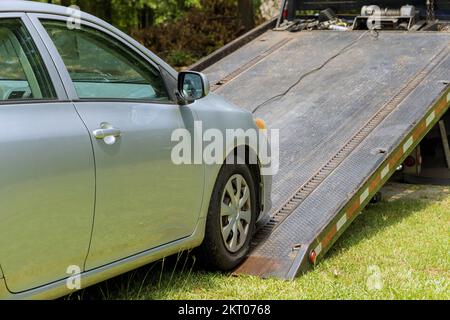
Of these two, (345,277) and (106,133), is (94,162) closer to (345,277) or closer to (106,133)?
(106,133)

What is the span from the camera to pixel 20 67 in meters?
3.93

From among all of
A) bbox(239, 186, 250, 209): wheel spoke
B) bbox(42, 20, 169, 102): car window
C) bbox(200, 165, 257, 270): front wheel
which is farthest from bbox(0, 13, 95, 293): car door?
bbox(239, 186, 250, 209): wheel spoke

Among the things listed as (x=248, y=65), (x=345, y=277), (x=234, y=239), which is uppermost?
(x=248, y=65)

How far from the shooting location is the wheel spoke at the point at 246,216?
212 inches

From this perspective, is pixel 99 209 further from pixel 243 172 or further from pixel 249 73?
pixel 249 73

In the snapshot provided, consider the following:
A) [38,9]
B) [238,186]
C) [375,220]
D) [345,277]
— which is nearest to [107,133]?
[38,9]

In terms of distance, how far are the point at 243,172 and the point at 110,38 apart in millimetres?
1400

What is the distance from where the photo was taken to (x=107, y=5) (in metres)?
21.4

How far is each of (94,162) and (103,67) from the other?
82 centimetres

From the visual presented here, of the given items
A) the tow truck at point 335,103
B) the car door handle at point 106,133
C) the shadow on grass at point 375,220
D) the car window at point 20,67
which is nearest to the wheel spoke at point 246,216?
the tow truck at point 335,103

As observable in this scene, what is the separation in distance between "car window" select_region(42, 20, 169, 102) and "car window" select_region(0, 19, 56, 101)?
19cm

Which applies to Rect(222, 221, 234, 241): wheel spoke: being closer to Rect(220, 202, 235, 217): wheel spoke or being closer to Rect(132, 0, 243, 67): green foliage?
Rect(220, 202, 235, 217): wheel spoke

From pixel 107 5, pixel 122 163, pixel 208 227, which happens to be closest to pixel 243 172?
pixel 208 227

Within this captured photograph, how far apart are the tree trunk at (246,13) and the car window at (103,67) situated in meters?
11.8
